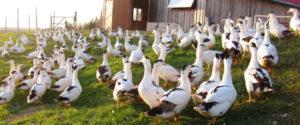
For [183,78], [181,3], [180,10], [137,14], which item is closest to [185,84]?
[183,78]

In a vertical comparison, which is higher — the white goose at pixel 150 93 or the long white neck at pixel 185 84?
the long white neck at pixel 185 84

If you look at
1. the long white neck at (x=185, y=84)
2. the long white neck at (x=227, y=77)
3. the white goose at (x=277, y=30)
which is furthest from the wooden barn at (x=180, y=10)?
the long white neck at (x=185, y=84)

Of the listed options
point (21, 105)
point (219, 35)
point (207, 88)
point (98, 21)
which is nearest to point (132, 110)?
point (207, 88)

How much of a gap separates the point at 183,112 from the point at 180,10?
24.8 m

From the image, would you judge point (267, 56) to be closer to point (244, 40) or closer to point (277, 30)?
point (244, 40)

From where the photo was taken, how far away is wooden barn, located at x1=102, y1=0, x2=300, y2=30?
30.1m

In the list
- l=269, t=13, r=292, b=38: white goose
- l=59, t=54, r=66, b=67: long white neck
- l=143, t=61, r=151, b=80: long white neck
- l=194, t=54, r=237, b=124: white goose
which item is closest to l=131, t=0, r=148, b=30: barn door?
l=59, t=54, r=66, b=67: long white neck

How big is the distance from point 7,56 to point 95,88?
530 inches

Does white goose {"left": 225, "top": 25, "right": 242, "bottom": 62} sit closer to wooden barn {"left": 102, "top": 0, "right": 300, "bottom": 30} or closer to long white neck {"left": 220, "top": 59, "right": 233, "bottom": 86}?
long white neck {"left": 220, "top": 59, "right": 233, "bottom": 86}

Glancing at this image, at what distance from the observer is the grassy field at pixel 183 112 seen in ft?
39.5

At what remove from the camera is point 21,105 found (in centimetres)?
1747

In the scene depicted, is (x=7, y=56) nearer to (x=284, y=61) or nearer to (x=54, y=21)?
(x=284, y=61)

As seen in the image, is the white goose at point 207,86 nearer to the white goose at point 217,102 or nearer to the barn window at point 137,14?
the white goose at point 217,102

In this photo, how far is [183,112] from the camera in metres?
12.6
